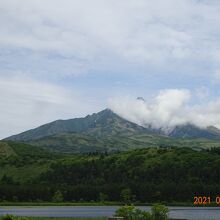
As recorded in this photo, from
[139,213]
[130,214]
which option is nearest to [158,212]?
[139,213]

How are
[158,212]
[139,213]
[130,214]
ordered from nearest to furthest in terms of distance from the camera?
[130,214]
[139,213]
[158,212]

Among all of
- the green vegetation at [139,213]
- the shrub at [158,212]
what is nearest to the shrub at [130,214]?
the green vegetation at [139,213]

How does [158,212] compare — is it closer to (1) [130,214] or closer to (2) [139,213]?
(2) [139,213]

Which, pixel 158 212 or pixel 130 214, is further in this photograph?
pixel 158 212

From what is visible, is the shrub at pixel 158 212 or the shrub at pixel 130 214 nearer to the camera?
the shrub at pixel 130 214

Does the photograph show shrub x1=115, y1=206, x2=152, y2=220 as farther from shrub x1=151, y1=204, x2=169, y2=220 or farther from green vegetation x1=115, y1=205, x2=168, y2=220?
shrub x1=151, y1=204, x2=169, y2=220

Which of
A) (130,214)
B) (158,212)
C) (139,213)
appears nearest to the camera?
(130,214)

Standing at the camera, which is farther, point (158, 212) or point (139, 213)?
point (158, 212)

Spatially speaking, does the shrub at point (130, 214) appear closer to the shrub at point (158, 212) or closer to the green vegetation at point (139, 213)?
the green vegetation at point (139, 213)

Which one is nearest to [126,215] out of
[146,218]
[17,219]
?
[146,218]

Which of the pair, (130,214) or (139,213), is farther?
(139,213)

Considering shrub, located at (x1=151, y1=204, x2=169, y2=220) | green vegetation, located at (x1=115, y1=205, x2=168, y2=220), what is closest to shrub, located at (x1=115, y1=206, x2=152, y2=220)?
green vegetation, located at (x1=115, y1=205, x2=168, y2=220)

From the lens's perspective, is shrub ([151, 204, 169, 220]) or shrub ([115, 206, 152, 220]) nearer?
shrub ([115, 206, 152, 220])

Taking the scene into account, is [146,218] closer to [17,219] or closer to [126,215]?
[126,215]
